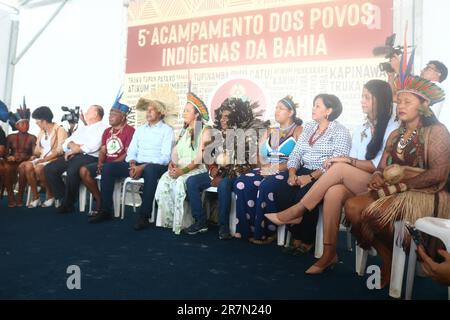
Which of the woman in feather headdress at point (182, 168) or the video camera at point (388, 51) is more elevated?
the video camera at point (388, 51)

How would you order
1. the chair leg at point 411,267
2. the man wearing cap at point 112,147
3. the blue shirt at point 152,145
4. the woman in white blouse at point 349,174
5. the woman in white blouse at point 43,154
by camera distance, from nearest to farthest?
1. the chair leg at point 411,267
2. the woman in white blouse at point 349,174
3. the blue shirt at point 152,145
4. the man wearing cap at point 112,147
5. the woman in white blouse at point 43,154

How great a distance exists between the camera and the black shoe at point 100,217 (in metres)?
3.54

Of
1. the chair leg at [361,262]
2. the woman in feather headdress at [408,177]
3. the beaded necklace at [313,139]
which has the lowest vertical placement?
the chair leg at [361,262]

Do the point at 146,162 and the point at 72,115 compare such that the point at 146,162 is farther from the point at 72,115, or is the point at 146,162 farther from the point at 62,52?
the point at 62,52

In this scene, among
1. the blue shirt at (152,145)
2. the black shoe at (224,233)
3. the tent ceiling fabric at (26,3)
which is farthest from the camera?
the tent ceiling fabric at (26,3)

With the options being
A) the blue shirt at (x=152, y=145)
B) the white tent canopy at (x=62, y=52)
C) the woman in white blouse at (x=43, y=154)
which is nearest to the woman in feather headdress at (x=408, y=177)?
the blue shirt at (x=152, y=145)

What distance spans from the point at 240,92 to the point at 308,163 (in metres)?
1.92

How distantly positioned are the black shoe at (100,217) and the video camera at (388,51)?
298cm

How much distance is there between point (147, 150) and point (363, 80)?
236 cm

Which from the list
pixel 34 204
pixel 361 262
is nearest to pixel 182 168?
pixel 361 262

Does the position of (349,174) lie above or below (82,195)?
above

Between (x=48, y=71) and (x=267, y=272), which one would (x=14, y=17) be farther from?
(x=267, y=272)

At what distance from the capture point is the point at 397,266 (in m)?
1.87

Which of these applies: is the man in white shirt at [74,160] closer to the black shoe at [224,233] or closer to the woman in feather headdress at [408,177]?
the black shoe at [224,233]
